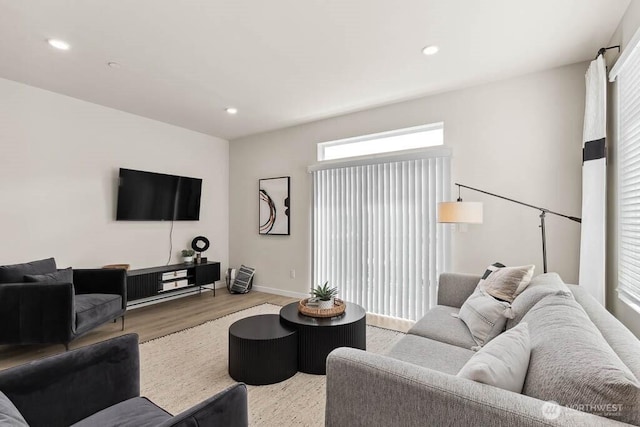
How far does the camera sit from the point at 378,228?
13.0 ft

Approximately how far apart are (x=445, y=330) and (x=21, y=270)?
365 centimetres

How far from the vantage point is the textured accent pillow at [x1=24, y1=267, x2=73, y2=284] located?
109 inches

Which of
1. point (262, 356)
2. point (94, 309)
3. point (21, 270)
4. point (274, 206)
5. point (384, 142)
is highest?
point (384, 142)

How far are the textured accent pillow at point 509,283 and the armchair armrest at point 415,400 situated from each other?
4.57 feet

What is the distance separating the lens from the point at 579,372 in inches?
33.8

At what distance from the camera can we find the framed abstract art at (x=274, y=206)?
194 inches

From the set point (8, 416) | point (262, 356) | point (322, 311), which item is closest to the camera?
point (8, 416)

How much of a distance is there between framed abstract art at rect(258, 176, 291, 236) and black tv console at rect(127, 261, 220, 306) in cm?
102

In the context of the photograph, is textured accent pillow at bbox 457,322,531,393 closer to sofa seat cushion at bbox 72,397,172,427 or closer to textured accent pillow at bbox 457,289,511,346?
textured accent pillow at bbox 457,289,511,346

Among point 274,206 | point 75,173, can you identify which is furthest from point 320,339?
point 75,173

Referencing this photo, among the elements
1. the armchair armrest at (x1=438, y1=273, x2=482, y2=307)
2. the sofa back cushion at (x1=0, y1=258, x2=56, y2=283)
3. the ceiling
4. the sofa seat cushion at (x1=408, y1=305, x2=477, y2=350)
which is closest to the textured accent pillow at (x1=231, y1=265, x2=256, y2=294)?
the sofa back cushion at (x1=0, y1=258, x2=56, y2=283)

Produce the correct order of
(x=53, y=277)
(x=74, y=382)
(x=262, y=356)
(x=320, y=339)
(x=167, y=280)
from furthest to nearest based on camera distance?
(x=167, y=280) < (x=53, y=277) < (x=320, y=339) < (x=262, y=356) < (x=74, y=382)

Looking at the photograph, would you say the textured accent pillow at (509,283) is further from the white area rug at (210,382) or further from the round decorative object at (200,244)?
the round decorative object at (200,244)

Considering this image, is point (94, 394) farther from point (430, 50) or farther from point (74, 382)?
point (430, 50)
